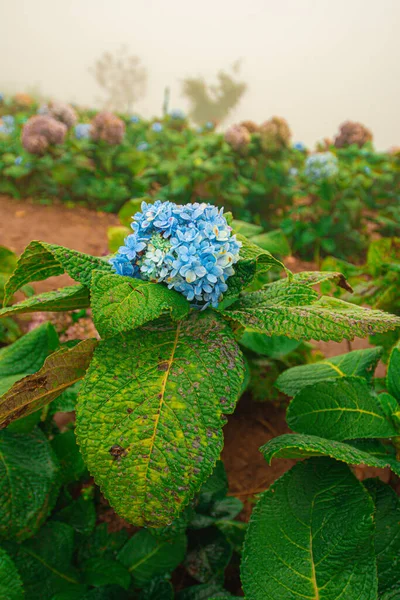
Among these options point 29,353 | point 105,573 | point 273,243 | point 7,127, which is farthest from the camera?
point 7,127

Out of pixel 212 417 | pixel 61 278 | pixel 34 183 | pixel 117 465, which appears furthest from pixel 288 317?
pixel 34 183

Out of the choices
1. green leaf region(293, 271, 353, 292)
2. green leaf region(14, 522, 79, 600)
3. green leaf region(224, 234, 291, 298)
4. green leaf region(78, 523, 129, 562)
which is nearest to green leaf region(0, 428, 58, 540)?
green leaf region(14, 522, 79, 600)

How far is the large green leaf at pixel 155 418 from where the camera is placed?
0.75 metres

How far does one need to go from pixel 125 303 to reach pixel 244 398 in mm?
1313

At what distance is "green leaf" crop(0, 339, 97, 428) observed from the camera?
839 mm

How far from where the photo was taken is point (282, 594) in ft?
2.97

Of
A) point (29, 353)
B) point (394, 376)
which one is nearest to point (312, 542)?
point (394, 376)

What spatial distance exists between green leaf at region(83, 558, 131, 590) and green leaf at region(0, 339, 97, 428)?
0.57 metres

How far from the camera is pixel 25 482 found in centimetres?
115

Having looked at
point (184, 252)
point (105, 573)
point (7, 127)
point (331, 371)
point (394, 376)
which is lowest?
point (7, 127)

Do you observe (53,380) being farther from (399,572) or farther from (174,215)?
(399,572)

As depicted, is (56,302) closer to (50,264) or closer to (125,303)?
(50,264)

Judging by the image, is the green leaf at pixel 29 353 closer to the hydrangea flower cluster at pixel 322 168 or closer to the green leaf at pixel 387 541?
the green leaf at pixel 387 541

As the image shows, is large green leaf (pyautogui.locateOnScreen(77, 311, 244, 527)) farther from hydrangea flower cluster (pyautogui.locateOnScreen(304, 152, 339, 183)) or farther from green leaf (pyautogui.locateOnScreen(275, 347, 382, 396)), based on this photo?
hydrangea flower cluster (pyautogui.locateOnScreen(304, 152, 339, 183))
